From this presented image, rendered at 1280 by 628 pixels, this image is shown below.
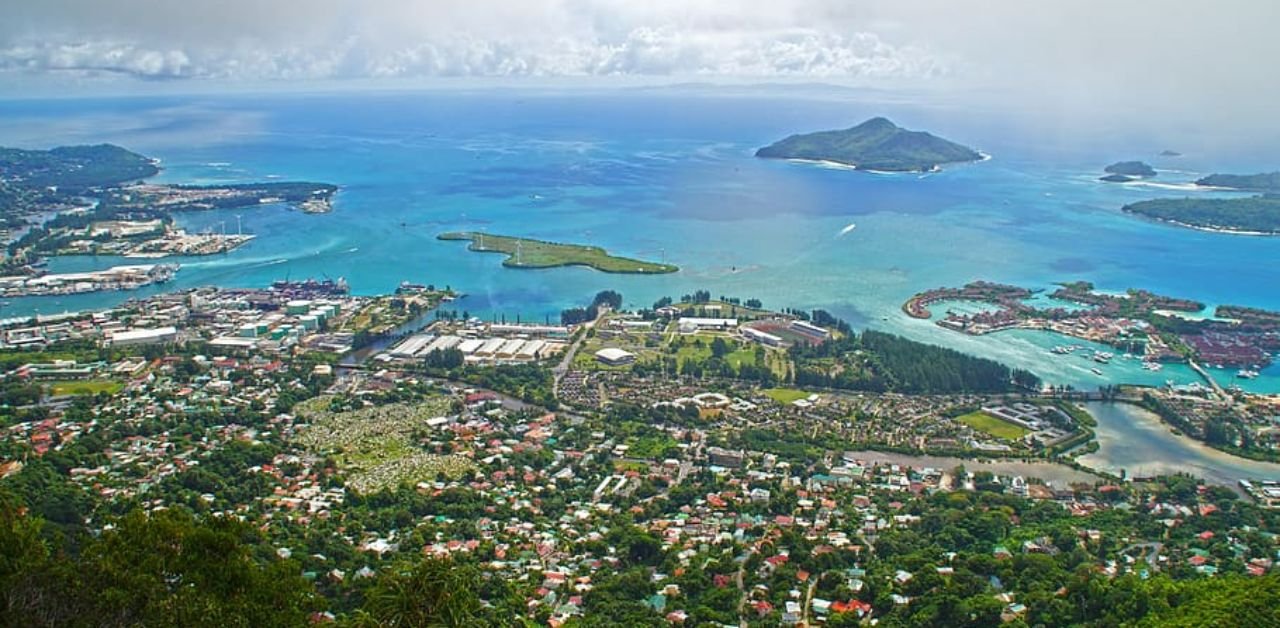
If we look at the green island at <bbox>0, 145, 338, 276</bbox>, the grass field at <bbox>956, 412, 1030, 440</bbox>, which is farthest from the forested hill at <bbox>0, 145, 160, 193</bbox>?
the grass field at <bbox>956, 412, 1030, 440</bbox>

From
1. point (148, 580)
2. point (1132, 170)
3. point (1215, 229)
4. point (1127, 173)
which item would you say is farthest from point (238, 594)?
point (1132, 170)

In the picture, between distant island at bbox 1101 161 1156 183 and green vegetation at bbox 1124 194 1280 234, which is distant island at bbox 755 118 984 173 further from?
green vegetation at bbox 1124 194 1280 234

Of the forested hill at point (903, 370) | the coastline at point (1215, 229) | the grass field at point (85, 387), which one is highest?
the coastline at point (1215, 229)

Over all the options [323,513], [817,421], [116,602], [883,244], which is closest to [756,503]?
[817,421]

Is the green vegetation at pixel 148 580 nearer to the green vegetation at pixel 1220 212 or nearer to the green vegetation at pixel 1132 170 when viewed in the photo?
the green vegetation at pixel 1220 212

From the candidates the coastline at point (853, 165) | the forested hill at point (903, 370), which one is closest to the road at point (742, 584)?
the forested hill at point (903, 370)

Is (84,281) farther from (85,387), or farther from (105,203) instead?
(105,203)
